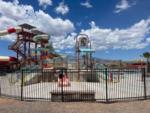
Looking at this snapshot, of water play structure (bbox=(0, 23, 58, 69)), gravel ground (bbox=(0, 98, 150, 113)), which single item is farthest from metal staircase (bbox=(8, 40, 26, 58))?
gravel ground (bbox=(0, 98, 150, 113))

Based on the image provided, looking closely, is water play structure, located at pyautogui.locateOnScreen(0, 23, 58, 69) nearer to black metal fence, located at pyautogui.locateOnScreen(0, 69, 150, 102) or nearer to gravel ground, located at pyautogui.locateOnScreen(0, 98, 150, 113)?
black metal fence, located at pyautogui.locateOnScreen(0, 69, 150, 102)

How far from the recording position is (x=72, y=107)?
12.0 m

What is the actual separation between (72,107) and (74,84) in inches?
545

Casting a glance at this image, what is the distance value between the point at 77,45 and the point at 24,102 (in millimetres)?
22958

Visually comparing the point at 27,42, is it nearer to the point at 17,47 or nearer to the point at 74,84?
the point at 17,47

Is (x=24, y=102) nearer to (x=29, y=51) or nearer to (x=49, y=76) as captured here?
(x=49, y=76)

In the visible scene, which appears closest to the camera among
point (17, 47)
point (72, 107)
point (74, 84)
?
point (72, 107)

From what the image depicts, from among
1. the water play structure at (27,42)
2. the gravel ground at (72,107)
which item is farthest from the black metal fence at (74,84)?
the water play structure at (27,42)

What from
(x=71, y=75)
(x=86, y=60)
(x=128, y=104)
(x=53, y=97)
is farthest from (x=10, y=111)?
(x=86, y=60)

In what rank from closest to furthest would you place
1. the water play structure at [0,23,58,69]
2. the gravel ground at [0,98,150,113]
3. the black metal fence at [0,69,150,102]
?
the gravel ground at [0,98,150,113], the black metal fence at [0,69,150,102], the water play structure at [0,23,58,69]

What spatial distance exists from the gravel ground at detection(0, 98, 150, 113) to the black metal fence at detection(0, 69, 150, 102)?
3.46 feet

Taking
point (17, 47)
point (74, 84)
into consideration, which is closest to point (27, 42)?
point (17, 47)

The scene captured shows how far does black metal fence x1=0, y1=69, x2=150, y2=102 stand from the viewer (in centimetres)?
1561

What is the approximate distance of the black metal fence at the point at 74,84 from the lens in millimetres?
15614
